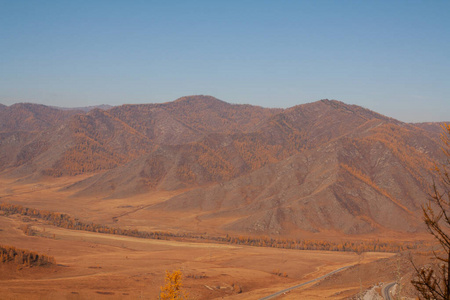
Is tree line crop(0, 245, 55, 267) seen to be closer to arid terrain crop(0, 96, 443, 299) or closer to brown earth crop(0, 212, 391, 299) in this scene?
arid terrain crop(0, 96, 443, 299)

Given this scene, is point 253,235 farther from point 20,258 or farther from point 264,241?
point 20,258

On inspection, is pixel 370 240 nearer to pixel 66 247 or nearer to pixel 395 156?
pixel 395 156

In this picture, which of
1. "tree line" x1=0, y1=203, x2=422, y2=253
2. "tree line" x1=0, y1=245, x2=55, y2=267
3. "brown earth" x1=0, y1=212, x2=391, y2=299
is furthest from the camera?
"tree line" x1=0, y1=203, x2=422, y2=253

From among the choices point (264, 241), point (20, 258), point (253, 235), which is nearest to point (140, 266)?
point (20, 258)

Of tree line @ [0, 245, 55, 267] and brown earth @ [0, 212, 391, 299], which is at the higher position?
tree line @ [0, 245, 55, 267]

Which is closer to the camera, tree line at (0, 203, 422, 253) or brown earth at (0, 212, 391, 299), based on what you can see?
brown earth at (0, 212, 391, 299)

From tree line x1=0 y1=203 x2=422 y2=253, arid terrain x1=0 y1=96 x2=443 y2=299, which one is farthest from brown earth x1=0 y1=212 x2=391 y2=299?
tree line x1=0 y1=203 x2=422 y2=253

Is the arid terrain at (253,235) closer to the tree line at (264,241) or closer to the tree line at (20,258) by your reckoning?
the tree line at (264,241)

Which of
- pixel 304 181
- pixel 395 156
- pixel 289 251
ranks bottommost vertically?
pixel 289 251

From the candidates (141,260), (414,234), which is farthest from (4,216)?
(414,234)

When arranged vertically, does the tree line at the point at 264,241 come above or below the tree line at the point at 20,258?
below

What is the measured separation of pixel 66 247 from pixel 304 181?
107 m

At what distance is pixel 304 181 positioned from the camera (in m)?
180

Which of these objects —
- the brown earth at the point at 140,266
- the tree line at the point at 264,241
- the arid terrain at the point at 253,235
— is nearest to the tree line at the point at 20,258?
the arid terrain at the point at 253,235
